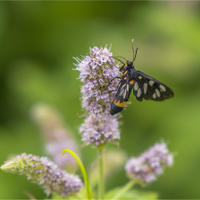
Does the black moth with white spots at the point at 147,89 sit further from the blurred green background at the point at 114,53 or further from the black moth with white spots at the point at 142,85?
the blurred green background at the point at 114,53

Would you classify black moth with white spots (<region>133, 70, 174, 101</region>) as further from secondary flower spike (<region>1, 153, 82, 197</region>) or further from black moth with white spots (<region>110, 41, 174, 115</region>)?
secondary flower spike (<region>1, 153, 82, 197</region>)

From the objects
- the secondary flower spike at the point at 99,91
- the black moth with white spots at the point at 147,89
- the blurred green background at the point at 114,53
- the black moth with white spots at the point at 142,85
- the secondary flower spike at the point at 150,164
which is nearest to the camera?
the secondary flower spike at the point at 99,91

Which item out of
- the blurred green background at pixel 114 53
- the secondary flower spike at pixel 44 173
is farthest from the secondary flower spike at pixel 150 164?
the blurred green background at pixel 114 53

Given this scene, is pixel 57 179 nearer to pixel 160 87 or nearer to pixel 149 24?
pixel 160 87

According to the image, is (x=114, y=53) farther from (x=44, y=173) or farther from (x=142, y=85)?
(x=44, y=173)

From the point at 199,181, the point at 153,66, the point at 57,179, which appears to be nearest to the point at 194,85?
the point at 153,66

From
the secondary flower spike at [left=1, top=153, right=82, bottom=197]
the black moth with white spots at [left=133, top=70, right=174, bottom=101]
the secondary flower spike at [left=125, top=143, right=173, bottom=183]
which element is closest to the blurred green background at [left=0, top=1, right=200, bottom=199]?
the secondary flower spike at [left=125, top=143, right=173, bottom=183]

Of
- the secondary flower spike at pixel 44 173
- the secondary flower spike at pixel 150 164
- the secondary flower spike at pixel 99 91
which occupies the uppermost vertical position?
the secondary flower spike at pixel 99 91
